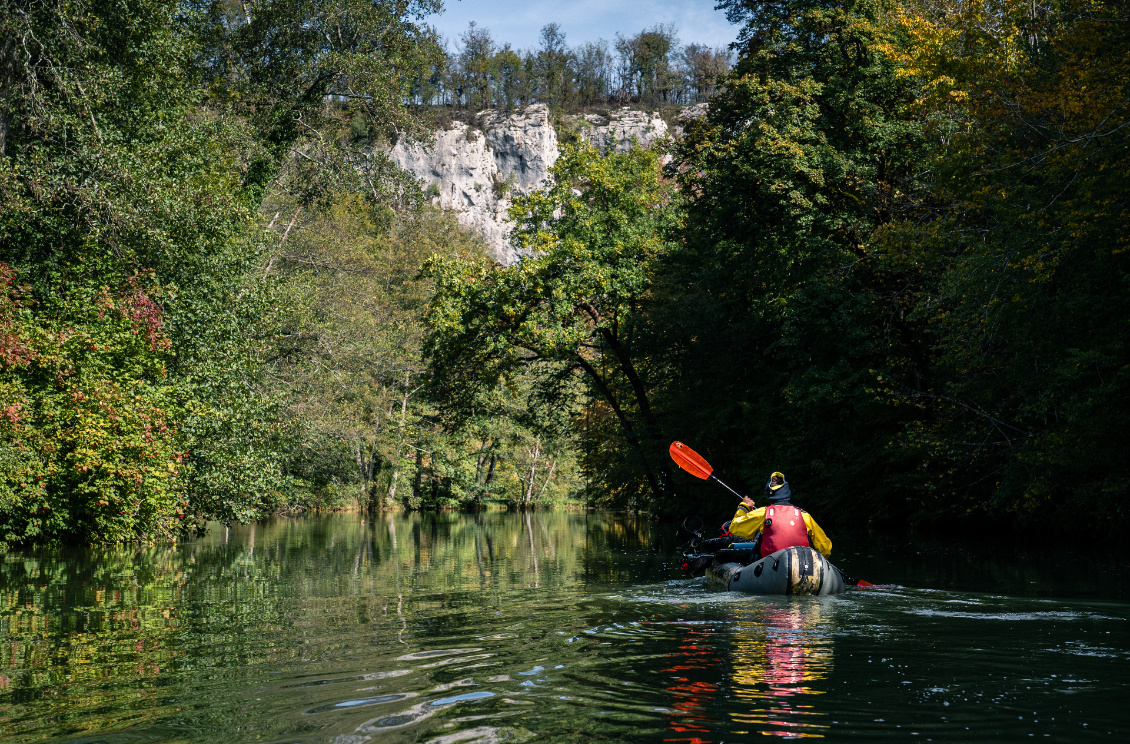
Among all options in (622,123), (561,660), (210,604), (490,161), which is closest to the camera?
(561,660)

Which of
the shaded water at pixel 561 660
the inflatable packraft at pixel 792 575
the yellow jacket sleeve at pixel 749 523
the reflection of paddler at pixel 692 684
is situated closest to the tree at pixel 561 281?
the shaded water at pixel 561 660

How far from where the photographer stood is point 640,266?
27.5 metres

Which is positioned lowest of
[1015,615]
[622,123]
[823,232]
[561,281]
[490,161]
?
[1015,615]

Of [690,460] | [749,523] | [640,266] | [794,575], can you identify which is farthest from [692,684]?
[640,266]

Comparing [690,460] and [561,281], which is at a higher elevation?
[561,281]

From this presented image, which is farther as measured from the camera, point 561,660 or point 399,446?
point 399,446

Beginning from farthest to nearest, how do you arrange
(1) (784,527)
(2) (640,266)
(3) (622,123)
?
(3) (622,123) → (2) (640,266) → (1) (784,527)

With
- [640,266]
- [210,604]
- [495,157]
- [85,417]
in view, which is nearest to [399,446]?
[640,266]

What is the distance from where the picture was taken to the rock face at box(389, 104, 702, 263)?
11831 cm

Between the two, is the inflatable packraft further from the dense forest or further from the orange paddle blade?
the dense forest

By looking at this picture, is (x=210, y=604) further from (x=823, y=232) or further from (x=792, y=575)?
(x=823, y=232)

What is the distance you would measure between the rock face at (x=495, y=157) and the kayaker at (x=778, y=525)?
352 ft

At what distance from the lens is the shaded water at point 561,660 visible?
456cm

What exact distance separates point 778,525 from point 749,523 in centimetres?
42
